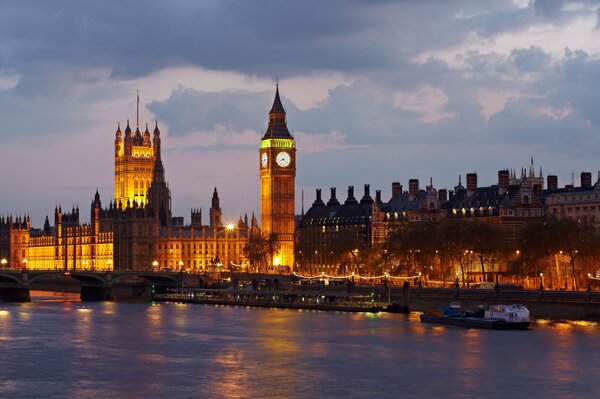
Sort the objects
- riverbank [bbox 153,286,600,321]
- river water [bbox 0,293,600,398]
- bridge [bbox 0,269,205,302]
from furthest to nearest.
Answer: bridge [bbox 0,269,205,302], riverbank [bbox 153,286,600,321], river water [bbox 0,293,600,398]

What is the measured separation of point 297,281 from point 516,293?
48.6m

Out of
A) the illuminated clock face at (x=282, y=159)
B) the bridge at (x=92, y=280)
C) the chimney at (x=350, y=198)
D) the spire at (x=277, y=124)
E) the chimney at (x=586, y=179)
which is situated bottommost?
the bridge at (x=92, y=280)

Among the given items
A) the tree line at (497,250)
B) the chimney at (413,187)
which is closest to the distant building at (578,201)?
the tree line at (497,250)

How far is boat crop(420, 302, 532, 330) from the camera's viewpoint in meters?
82.6

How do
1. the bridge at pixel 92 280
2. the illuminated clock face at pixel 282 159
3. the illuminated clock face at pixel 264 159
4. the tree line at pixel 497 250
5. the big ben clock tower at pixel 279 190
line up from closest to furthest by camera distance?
the tree line at pixel 497 250
the bridge at pixel 92 280
the big ben clock tower at pixel 279 190
the illuminated clock face at pixel 282 159
the illuminated clock face at pixel 264 159

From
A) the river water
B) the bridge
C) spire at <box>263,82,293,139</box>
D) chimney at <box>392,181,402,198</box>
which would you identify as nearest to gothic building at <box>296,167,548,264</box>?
chimney at <box>392,181,402,198</box>

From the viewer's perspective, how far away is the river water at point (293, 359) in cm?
5684

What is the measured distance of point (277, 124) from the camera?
184 metres

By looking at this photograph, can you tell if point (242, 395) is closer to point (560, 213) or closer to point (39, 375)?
point (39, 375)

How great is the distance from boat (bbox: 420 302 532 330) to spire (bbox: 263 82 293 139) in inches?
3647

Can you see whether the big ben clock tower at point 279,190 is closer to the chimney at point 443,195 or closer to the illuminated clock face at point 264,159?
the illuminated clock face at point 264,159

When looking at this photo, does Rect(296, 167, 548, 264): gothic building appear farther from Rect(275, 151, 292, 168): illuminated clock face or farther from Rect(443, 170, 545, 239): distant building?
Rect(275, 151, 292, 168): illuminated clock face

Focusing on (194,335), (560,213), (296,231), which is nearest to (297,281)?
(560,213)

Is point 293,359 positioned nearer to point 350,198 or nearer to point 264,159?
point 350,198
